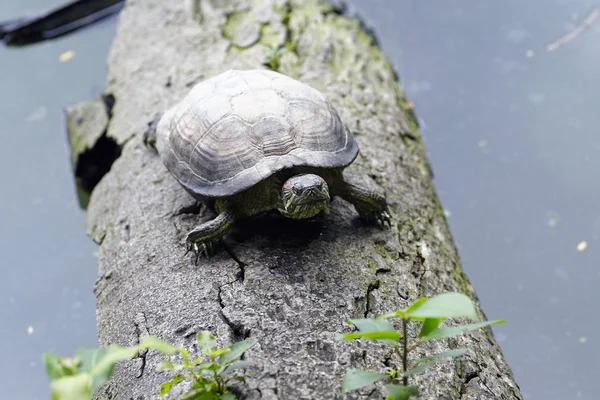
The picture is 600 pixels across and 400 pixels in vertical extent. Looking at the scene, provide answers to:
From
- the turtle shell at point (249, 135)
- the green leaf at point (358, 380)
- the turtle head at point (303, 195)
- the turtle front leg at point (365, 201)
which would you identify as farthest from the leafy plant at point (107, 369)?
the turtle front leg at point (365, 201)

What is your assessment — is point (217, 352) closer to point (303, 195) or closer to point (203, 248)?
point (303, 195)

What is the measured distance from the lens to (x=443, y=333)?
5.73 feet

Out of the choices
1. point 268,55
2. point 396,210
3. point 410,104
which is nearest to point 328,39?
point 268,55

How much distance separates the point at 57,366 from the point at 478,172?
357cm

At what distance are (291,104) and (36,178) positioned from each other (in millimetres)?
2844

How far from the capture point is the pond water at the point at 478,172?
3631 mm

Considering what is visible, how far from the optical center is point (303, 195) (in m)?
2.46

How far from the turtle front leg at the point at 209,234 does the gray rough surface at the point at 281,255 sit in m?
0.07

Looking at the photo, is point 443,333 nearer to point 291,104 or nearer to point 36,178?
point 291,104

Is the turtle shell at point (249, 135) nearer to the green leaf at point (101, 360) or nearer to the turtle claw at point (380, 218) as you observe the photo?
the turtle claw at point (380, 218)

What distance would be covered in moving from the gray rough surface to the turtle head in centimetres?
23

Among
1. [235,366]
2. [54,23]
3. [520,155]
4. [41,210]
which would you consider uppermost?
[235,366]

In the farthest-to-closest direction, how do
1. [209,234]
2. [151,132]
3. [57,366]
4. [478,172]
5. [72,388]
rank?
[478,172], [151,132], [209,234], [57,366], [72,388]

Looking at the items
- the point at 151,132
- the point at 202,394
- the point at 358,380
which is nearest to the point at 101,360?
the point at 202,394
